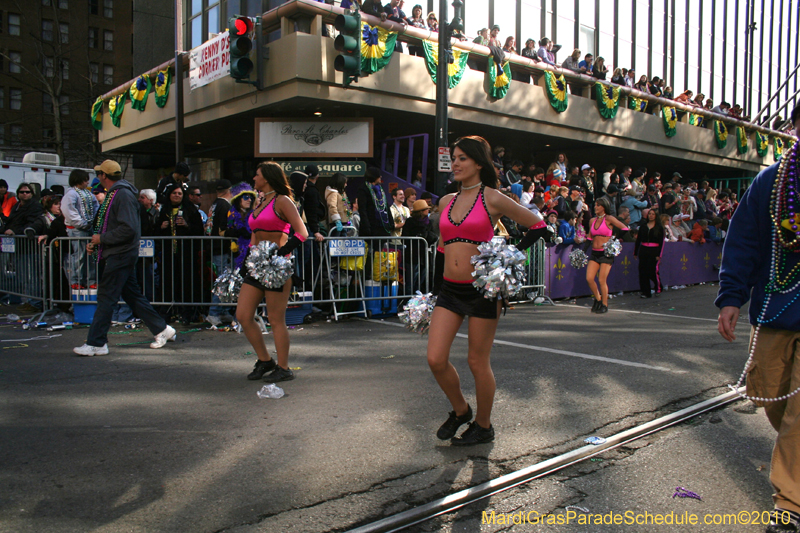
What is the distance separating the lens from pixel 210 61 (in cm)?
1562

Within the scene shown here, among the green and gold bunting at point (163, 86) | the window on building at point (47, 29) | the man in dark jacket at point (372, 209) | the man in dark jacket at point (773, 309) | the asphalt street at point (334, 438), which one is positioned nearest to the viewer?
the man in dark jacket at point (773, 309)

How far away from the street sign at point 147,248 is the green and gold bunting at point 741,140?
86.1 ft

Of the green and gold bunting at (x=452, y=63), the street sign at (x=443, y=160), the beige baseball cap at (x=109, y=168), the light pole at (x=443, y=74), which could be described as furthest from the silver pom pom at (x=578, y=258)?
the beige baseball cap at (x=109, y=168)

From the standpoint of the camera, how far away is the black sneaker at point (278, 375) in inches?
227

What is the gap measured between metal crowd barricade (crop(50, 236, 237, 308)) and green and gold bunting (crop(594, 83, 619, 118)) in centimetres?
1508

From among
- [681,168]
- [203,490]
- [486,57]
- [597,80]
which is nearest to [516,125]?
[486,57]

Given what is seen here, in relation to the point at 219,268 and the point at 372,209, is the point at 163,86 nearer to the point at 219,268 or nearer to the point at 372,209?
the point at 372,209

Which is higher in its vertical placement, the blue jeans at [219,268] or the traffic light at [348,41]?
the traffic light at [348,41]

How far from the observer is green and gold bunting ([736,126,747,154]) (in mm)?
27328

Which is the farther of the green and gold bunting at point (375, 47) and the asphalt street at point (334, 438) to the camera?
the green and gold bunting at point (375, 47)

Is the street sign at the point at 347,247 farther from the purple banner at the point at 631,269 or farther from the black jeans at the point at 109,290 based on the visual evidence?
the purple banner at the point at 631,269

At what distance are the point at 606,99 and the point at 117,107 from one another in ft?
53.6

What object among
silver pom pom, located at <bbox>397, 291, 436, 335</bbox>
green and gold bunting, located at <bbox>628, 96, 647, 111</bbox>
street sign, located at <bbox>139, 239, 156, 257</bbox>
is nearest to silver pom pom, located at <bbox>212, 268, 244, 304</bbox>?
silver pom pom, located at <bbox>397, 291, 436, 335</bbox>

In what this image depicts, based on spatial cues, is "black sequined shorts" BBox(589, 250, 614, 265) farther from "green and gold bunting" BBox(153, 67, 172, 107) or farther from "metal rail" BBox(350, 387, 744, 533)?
"green and gold bunting" BBox(153, 67, 172, 107)
